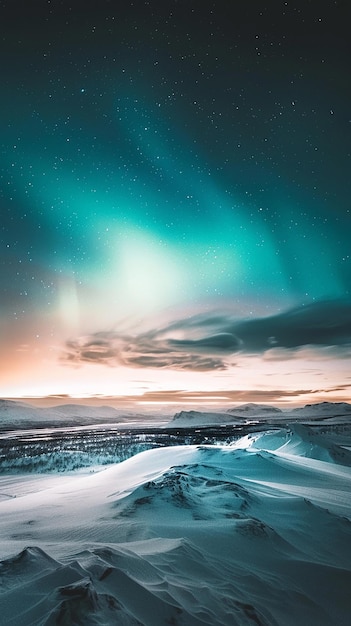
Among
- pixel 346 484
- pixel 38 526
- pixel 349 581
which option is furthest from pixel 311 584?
pixel 346 484

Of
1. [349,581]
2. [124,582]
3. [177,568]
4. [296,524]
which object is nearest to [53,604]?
[124,582]

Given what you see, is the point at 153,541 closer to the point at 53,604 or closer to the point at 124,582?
the point at 124,582

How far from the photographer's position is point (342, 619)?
4359mm

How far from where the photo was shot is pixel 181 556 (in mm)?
5090

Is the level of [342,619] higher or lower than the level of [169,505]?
lower

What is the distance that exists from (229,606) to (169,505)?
4.12m

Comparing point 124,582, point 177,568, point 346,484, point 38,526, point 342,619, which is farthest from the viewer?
point 346,484

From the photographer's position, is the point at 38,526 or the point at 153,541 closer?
the point at 153,541

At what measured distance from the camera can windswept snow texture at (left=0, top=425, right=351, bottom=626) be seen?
3.54 meters

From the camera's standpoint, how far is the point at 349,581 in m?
5.30

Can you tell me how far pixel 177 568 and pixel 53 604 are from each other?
2.03 m

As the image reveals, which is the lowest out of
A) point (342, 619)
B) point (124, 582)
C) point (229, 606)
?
point (342, 619)

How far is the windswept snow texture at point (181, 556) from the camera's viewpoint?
11.6 feet

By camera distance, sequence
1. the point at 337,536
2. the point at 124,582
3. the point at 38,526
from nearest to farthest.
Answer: the point at 124,582
the point at 337,536
the point at 38,526
